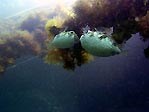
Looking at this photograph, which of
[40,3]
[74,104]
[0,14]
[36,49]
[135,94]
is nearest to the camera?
[36,49]

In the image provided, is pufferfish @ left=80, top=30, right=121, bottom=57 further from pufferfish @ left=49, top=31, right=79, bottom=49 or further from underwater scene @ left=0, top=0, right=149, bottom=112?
pufferfish @ left=49, top=31, right=79, bottom=49

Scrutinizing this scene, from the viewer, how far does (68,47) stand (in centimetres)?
290

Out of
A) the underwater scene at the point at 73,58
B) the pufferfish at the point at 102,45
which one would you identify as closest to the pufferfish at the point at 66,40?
the underwater scene at the point at 73,58

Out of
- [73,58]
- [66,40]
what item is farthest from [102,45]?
[73,58]

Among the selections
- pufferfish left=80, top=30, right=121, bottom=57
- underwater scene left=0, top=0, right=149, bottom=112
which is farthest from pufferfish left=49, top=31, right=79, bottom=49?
pufferfish left=80, top=30, right=121, bottom=57

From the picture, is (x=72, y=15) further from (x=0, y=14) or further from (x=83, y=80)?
(x=0, y=14)

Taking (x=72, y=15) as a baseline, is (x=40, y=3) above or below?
above

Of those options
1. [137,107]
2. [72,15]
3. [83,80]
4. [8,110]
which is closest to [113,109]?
[137,107]

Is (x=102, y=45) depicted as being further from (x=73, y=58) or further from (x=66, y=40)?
(x=73, y=58)

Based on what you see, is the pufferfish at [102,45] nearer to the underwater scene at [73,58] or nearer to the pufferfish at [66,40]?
the underwater scene at [73,58]

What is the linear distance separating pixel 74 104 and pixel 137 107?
6.30 ft

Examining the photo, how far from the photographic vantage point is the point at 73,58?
10.3ft

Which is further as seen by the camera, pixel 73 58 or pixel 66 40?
pixel 73 58

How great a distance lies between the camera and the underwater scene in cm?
290
